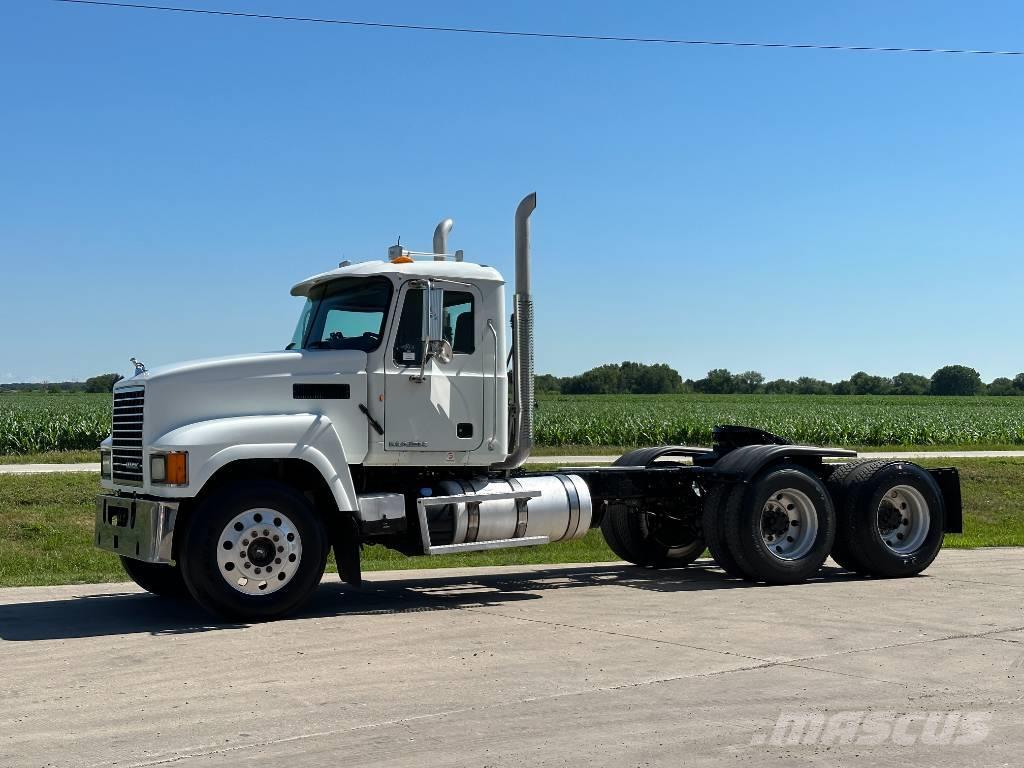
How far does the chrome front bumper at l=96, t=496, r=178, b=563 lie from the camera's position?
34.2ft

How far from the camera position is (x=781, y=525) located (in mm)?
13414

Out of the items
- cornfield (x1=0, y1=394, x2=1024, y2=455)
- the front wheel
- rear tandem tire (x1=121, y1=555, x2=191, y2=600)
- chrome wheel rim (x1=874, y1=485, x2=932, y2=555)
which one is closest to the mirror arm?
the front wheel

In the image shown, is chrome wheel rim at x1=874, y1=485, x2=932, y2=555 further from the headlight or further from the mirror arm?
the headlight

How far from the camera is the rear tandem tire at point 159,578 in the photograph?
40.0ft

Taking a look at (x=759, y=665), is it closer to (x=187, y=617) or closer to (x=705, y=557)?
(x=187, y=617)

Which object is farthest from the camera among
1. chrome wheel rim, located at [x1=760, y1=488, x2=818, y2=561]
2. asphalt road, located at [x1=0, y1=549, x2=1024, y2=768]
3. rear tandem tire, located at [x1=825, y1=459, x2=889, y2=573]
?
rear tandem tire, located at [x1=825, y1=459, x2=889, y2=573]

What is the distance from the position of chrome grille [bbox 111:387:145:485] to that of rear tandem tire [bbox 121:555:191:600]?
45.0 inches

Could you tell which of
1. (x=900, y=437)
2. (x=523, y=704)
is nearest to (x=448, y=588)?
(x=523, y=704)

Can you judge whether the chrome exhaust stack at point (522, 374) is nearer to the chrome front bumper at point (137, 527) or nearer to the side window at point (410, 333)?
the side window at point (410, 333)

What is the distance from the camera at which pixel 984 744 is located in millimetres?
6324

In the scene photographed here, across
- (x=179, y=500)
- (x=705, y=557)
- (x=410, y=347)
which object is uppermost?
(x=410, y=347)

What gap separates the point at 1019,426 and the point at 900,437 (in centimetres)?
834

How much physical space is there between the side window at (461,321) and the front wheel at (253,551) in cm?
218

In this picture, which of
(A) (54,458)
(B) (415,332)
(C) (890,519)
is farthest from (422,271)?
(A) (54,458)
